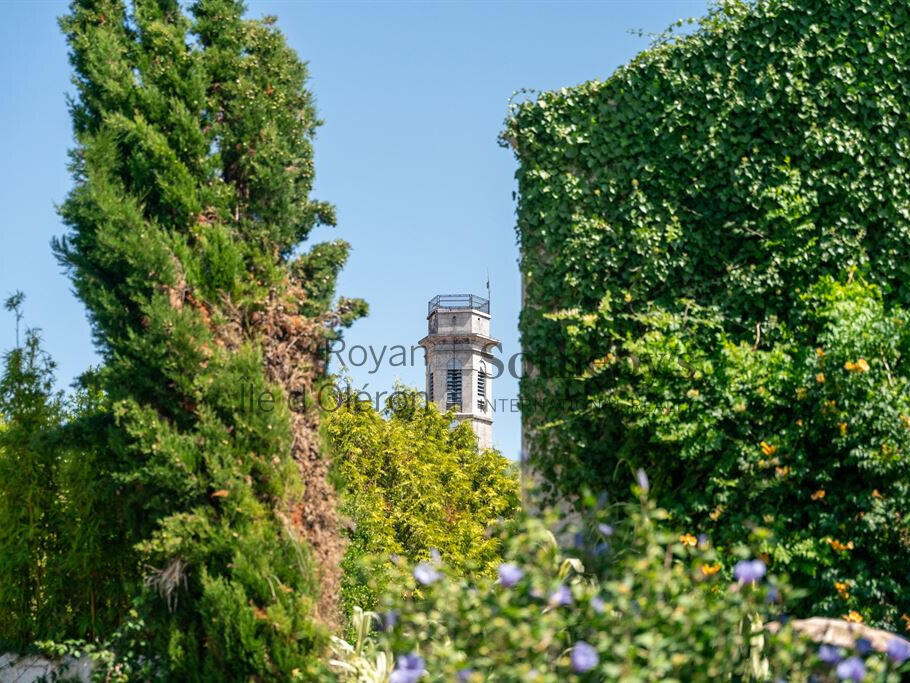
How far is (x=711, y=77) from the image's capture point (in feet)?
29.6

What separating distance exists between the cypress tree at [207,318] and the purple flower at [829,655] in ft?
12.1

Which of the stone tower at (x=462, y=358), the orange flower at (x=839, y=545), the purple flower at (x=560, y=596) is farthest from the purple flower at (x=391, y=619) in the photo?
the stone tower at (x=462, y=358)

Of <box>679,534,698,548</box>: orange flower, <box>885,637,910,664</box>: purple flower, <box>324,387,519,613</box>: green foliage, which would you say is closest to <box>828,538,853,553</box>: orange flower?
<box>679,534,698,548</box>: orange flower

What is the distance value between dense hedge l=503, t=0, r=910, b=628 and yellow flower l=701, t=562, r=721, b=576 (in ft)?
1.52

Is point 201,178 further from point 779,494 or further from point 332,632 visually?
point 779,494

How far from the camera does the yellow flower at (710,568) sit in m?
6.79

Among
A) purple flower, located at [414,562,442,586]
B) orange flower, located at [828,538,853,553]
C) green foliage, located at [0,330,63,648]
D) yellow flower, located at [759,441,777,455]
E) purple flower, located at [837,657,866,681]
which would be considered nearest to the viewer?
purple flower, located at [837,657,866,681]

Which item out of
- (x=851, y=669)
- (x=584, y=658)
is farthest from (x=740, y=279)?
(x=584, y=658)

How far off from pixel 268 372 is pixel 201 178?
186 centimetres

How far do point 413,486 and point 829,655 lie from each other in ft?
63.9

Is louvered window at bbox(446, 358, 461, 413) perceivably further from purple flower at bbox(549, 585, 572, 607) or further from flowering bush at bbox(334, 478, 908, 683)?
purple flower at bbox(549, 585, 572, 607)

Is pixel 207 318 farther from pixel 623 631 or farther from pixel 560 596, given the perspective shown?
pixel 623 631

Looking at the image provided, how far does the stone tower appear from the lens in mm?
62500

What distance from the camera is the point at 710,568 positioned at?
691 cm
